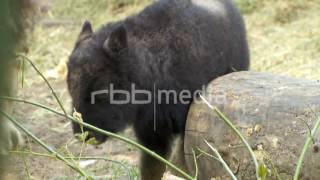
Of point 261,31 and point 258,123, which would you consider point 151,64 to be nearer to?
point 258,123

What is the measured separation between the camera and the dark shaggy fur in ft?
13.5

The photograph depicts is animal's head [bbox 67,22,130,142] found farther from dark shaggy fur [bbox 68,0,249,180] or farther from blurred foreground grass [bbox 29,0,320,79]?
blurred foreground grass [bbox 29,0,320,79]

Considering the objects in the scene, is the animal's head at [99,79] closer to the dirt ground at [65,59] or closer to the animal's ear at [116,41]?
the animal's ear at [116,41]

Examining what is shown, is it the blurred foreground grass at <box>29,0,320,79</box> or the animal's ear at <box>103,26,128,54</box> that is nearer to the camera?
the animal's ear at <box>103,26,128,54</box>

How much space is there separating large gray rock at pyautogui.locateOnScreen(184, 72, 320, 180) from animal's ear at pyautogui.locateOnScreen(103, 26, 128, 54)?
0.66m

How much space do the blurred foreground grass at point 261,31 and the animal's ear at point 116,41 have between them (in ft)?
8.68

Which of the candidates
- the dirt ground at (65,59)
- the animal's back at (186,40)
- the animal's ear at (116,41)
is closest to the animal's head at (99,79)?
the animal's ear at (116,41)

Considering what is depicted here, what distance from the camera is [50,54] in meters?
8.41

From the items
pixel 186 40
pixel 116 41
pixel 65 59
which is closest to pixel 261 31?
pixel 65 59

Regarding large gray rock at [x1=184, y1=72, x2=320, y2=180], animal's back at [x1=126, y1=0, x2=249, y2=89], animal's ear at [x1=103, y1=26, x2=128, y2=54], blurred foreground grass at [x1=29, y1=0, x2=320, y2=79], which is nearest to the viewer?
large gray rock at [x1=184, y1=72, x2=320, y2=180]

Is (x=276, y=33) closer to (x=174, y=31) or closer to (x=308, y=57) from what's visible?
(x=308, y=57)

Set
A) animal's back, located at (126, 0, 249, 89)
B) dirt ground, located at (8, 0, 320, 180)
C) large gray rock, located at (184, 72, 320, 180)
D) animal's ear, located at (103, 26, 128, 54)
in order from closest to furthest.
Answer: large gray rock, located at (184, 72, 320, 180) → animal's ear, located at (103, 26, 128, 54) → animal's back, located at (126, 0, 249, 89) → dirt ground, located at (8, 0, 320, 180)

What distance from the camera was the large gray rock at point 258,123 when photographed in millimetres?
3094

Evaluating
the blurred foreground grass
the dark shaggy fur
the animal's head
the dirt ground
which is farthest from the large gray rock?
the blurred foreground grass
